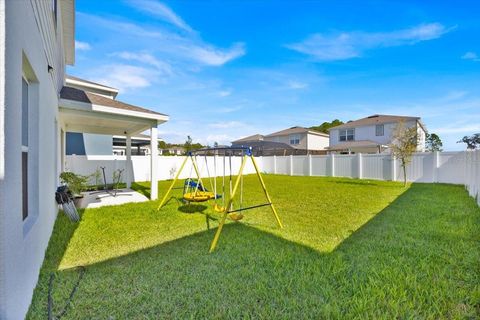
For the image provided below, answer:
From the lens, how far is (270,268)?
3.16 m

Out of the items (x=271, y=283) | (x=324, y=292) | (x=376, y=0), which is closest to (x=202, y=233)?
(x=271, y=283)

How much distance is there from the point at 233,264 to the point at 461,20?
1253cm

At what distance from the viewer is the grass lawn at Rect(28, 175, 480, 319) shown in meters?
2.32

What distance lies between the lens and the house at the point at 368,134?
22.6 m

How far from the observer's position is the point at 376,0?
28.0ft

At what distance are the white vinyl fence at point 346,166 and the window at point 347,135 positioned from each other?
10.7m

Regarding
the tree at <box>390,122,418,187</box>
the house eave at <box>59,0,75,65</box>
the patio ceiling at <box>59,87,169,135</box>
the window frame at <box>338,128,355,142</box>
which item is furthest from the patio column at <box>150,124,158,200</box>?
the window frame at <box>338,128,355,142</box>

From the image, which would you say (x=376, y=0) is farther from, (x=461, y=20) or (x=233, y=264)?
(x=233, y=264)

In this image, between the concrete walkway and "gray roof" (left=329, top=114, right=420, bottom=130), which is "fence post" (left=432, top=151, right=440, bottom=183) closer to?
"gray roof" (left=329, top=114, right=420, bottom=130)

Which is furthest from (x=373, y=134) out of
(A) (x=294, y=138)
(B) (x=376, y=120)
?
(A) (x=294, y=138)

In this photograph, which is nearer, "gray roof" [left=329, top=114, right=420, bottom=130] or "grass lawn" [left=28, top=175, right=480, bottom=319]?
"grass lawn" [left=28, top=175, right=480, bottom=319]

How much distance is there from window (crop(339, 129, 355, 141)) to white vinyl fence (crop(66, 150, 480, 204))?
421 inches

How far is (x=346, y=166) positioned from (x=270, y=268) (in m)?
14.2

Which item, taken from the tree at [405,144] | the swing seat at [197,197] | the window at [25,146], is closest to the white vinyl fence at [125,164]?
the swing seat at [197,197]
